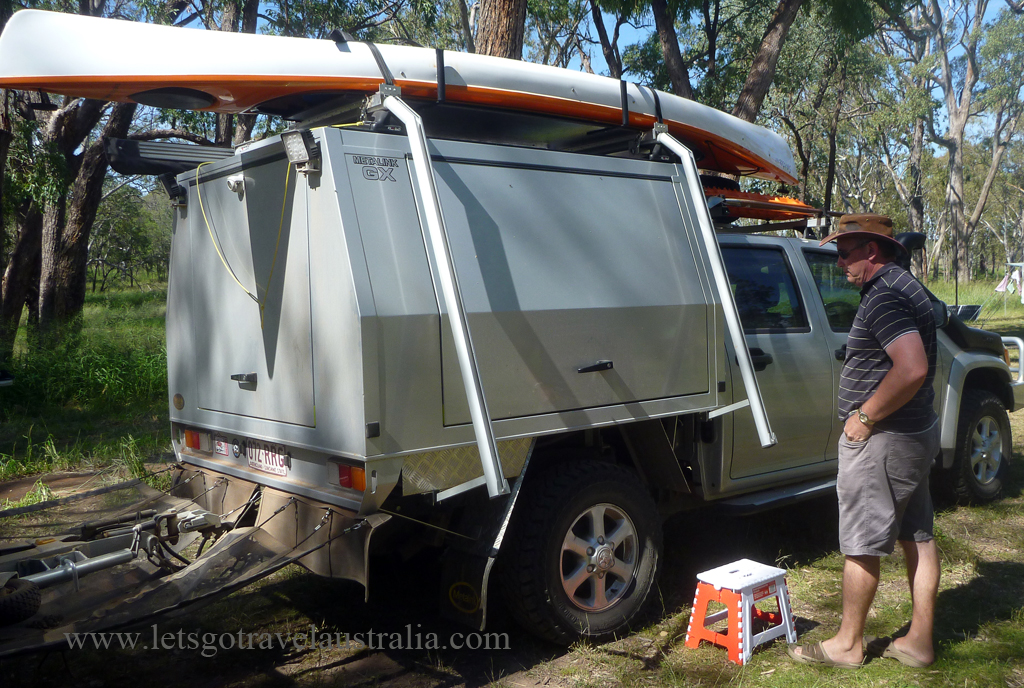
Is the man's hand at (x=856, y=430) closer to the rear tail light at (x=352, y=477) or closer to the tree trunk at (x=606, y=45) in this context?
the rear tail light at (x=352, y=477)

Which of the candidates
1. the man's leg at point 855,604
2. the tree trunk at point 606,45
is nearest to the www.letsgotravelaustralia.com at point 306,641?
the man's leg at point 855,604

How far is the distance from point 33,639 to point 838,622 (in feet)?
11.9

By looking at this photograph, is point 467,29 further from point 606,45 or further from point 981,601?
point 606,45

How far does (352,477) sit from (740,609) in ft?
6.08

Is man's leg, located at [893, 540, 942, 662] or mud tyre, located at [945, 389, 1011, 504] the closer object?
man's leg, located at [893, 540, 942, 662]

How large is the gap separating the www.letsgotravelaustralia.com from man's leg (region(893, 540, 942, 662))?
5.98 ft

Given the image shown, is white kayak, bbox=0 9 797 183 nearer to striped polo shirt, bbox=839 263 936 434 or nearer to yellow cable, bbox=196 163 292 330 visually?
yellow cable, bbox=196 163 292 330

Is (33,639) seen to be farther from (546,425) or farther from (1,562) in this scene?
(546,425)

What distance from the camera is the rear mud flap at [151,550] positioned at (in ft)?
10.4

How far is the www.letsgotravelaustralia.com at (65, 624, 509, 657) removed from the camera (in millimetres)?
3980

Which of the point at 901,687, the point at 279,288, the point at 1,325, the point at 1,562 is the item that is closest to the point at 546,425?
the point at 279,288

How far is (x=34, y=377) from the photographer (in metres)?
10.4

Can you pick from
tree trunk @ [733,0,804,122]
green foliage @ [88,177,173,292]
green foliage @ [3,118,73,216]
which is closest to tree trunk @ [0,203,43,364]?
green foliage @ [3,118,73,216]

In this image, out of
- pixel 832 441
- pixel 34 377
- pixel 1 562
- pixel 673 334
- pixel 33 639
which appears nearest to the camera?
pixel 33 639
